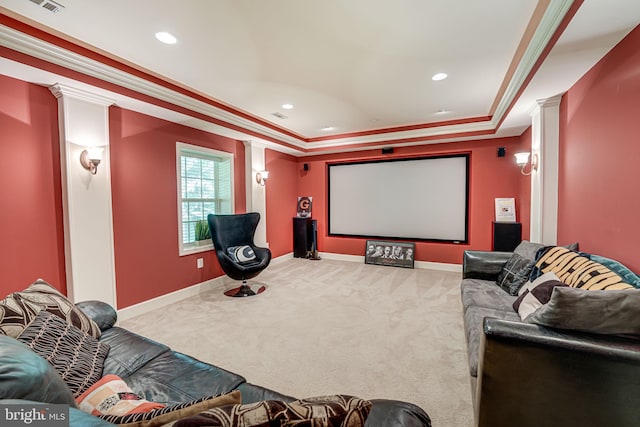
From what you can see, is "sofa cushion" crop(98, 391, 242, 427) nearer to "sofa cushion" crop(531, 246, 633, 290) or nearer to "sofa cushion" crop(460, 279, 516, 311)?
"sofa cushion" crop(531, 246, 633, 290)

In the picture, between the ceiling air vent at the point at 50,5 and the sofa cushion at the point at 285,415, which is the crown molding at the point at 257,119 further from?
the sofa cushion at the point at 285,415

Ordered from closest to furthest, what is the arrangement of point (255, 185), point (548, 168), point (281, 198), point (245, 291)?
1. point (548, 168)
2. point (245, 291)
3. point (255, 185)
4. point (281, 198)

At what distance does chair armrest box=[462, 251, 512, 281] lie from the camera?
9.70ft

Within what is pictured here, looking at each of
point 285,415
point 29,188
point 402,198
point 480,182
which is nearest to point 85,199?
point 29,188

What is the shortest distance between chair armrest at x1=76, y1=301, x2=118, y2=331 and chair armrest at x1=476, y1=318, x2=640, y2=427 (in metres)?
2.34

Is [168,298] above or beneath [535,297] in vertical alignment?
beneath

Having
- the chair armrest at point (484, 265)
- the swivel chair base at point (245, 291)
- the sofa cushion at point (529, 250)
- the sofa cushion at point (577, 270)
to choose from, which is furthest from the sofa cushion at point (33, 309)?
the sofa cushion at point (529, 250)

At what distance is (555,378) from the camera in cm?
112

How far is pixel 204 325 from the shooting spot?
2912 mm

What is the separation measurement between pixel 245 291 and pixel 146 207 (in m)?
1.70

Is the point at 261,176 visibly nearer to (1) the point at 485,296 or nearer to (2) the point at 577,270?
(1) the point at 485,296

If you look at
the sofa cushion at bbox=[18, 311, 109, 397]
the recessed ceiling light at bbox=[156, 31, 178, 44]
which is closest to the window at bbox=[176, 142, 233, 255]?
the recessed ceiling light at bbox=[156, 31, 178, 44]

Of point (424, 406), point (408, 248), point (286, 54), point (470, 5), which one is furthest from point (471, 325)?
point (408, 248)

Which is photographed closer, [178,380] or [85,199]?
[178,380]
